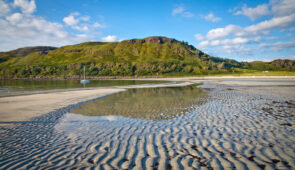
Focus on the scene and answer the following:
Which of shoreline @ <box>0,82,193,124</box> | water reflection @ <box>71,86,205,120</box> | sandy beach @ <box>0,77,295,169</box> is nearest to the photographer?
sandy beach @ <box>0,77,295,169</box>

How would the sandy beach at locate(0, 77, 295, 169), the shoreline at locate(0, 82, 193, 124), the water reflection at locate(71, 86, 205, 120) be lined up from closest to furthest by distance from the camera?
the sandy beach at locate(0, 77, 295, 169) → the shoreline at locate(0, 82, 193, 124) → the water reflection at locate(71, 86, 205, 120)

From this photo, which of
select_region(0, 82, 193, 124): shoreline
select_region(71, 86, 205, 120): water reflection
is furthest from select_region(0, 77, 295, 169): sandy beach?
select_region(71, 86, 205, 120): water reflection

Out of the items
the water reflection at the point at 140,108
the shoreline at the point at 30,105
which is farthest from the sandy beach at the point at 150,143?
the water reflection at the point at 140,108

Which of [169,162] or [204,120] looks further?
[204,120]

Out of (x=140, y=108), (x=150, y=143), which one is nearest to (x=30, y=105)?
(x=140, y=108)

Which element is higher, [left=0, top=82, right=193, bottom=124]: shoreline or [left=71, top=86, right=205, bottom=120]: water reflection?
[left=0, top=82, right=193, bottom=124]: shoreline

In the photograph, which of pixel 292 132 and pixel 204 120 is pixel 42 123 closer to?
pixel 204 120

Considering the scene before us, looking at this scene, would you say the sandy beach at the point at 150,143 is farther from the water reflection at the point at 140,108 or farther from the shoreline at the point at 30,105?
the water reflection at the point at 140,108

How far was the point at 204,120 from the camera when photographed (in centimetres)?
1158

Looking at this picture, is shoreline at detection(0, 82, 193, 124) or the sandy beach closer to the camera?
the sandy beach

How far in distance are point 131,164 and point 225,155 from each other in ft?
12.3

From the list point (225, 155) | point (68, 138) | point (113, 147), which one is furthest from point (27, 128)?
point (225, 155)

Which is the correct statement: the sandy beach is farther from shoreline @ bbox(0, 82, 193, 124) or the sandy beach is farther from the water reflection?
the water reflection

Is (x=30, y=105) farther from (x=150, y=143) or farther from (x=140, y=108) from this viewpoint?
(x=150, y=143)
